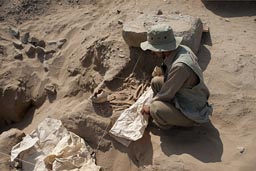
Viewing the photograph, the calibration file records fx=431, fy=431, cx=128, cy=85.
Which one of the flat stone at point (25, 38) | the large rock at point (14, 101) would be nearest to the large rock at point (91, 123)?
the large rock at point (14, 101)

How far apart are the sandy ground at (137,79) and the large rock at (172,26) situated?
8.4 inches

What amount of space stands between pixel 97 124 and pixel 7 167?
1.07 m

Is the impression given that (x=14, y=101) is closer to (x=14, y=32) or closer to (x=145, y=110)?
(x=14, y=32)

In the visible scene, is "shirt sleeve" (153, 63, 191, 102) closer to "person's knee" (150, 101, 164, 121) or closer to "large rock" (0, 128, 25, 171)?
"person's knee" (150, 101, 164, 121)

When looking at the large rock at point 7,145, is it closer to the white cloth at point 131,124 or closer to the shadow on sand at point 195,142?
the white cloth at point 131,124

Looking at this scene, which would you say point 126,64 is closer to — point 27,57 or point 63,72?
point 63,72

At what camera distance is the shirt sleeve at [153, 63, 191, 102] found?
3979 mm

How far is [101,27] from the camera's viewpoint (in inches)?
240

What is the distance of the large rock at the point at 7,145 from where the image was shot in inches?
184

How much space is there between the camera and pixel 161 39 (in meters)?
4.00

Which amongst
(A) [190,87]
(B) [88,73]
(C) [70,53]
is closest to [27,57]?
(C) [70,53]

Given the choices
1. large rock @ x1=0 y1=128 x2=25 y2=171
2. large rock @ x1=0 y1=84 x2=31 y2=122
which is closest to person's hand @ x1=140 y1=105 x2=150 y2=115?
large rock @ x1=0 y1=128 x2=25 y2=171

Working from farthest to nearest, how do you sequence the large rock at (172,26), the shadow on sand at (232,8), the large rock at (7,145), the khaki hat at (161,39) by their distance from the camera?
the shadow on sand at (232,8), the large rock at (172,26), the large rock at (7,145), the khaki hat at (161,39)

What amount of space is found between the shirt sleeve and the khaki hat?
198mm
